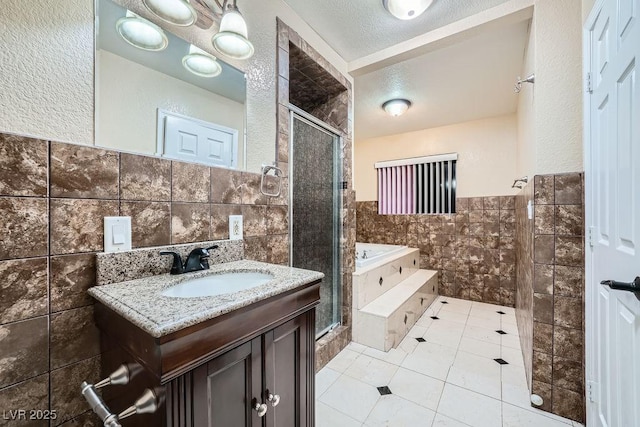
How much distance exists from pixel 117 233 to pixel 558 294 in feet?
7.45

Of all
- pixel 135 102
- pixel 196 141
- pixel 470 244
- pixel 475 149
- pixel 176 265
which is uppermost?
pixel 475 149

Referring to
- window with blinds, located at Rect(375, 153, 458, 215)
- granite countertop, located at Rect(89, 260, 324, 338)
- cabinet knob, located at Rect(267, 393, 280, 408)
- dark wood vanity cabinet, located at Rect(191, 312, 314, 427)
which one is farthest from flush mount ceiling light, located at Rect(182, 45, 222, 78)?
window with blinds, located at Rect(375, 153, 458, 215)

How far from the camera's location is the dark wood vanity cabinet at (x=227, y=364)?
0.63 metres

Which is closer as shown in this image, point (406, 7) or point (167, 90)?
point (167, 90)

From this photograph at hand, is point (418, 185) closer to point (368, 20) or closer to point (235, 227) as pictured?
point (368, 20)

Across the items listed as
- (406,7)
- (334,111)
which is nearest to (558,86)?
(406,7)

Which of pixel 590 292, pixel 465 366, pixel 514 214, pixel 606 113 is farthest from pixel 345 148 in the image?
pixel 514 214

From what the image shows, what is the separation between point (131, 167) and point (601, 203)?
2014mm

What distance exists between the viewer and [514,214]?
131 inches

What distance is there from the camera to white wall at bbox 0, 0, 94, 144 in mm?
775

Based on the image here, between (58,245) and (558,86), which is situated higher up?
(558,86)

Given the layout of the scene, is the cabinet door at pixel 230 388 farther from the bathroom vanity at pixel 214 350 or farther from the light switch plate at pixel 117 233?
the light switch plate at pixel 117 233

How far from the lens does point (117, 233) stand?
0.96 meters

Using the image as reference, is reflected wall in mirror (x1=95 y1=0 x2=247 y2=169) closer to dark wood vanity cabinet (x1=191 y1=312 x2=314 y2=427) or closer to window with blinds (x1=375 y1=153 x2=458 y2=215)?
dark wood vanity cabinet (x1=191 y1=312 x2=314 y2=427)
